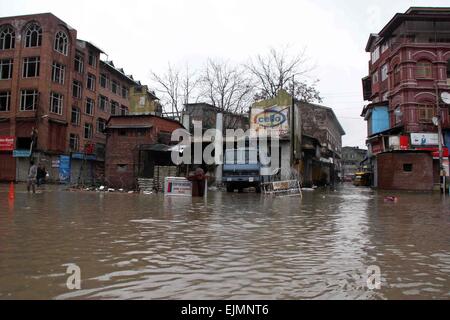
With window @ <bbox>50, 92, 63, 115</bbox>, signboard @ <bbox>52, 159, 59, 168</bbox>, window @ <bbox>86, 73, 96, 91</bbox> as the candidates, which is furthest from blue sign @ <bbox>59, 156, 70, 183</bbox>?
window @ <bbox>86, 73, 96, 91</bbox>

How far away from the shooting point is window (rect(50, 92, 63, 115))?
42.1m

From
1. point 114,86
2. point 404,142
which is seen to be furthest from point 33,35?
point 404,142

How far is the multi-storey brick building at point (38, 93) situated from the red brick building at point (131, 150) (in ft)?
31.1

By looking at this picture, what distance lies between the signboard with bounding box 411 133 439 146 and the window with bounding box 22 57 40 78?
38378 millimetres

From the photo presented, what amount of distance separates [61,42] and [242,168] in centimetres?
3012

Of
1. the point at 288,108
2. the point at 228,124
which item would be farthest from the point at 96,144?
the point at 288,108

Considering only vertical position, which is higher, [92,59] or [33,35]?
[92,59]

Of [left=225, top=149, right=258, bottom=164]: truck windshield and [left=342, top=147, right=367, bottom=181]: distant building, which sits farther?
[left=342, top=147, right=367, bottom=181]: distant building

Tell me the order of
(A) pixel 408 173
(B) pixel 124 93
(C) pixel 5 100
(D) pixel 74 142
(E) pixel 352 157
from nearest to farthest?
(A) pixel 408 173 < (C) pixel 5 100 < (D) pixel 74 142 < (B) pixel 124 93 < (E) pixel 352 157

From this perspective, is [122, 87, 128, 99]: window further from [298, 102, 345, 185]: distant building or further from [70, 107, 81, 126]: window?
[298, 102, 345, 185]: distant building

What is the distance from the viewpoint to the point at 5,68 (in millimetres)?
42969

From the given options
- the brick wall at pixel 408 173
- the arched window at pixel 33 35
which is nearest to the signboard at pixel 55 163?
the arched window at pixel 33 35

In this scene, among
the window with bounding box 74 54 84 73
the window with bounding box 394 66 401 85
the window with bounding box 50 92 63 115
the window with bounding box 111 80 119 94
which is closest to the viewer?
the window with bounding box 394 66 401 85

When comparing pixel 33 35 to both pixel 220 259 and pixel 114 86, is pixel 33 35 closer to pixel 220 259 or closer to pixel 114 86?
pixel 114 86
